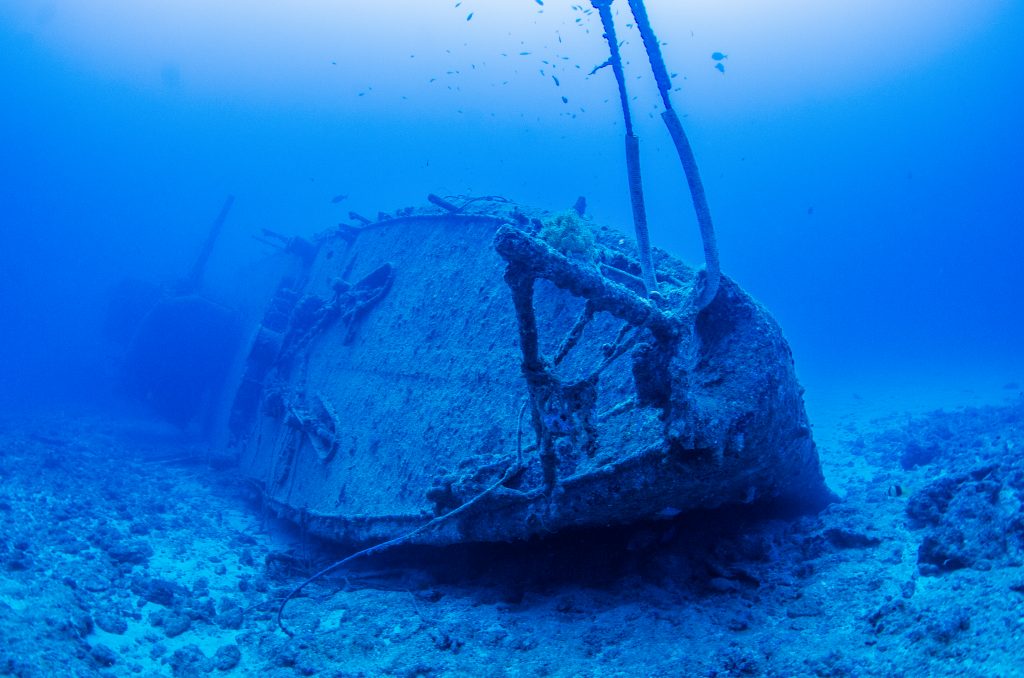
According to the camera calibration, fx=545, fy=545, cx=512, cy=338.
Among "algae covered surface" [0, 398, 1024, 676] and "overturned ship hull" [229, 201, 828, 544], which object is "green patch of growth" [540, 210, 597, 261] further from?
"algae covered surface" [0, 398, 1024, 676]

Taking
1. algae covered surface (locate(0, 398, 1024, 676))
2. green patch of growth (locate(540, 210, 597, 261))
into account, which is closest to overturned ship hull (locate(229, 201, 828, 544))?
green patch of growth (locate(540, 210, 597, 261))

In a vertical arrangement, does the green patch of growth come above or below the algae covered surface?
above

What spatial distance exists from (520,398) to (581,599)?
165 cm

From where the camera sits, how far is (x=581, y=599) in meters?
4.11

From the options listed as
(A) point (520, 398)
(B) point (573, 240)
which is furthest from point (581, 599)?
(B) point (573, 240)

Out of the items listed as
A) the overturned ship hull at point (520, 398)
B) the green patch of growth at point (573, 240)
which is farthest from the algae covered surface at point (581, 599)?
the green patch of growth at point (573, 240)

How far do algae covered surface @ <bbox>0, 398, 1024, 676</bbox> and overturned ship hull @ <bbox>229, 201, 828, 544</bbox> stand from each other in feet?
1.77

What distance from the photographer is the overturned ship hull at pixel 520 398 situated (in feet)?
10.4

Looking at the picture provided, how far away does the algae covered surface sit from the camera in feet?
10.0

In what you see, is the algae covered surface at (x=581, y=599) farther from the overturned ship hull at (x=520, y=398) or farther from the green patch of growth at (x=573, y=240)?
the green patch of growth at (x=573, y=240)

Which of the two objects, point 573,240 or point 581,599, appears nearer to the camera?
point 581,599

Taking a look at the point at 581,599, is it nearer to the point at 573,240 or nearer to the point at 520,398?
the point at 520,398

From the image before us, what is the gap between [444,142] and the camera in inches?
6324

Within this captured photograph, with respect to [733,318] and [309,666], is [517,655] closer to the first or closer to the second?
[309,666]
